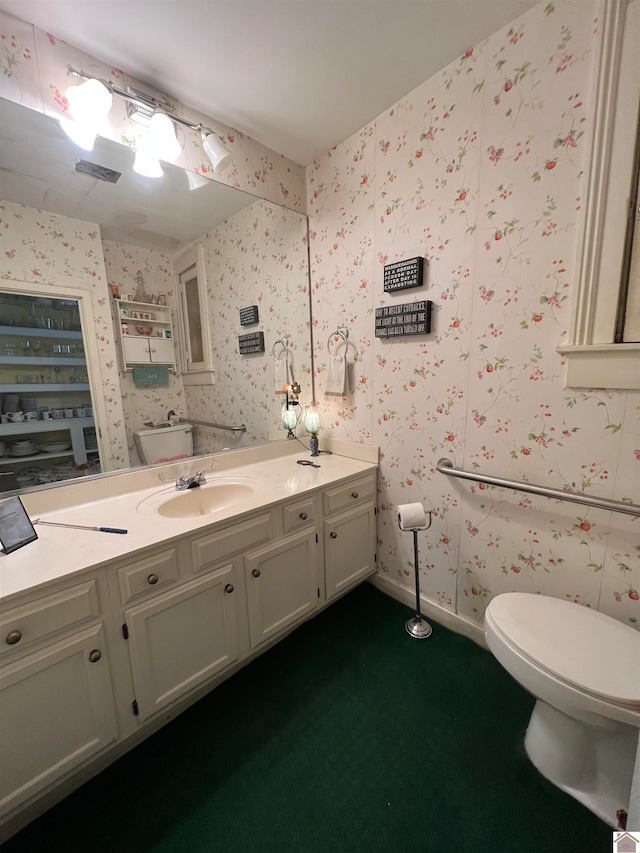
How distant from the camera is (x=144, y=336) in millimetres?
1441

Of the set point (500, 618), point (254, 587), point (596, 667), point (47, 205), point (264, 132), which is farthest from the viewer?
point (264, 132)

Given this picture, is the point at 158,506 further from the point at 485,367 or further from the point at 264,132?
the point at 264,132

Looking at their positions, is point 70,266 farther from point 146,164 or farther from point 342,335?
point 342,335

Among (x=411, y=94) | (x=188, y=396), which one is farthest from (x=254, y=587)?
(x=411, y=94)

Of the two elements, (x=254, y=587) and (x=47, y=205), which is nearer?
(x=47, y=205)

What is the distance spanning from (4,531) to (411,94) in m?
2.19

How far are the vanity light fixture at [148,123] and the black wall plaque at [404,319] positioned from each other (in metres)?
0.98

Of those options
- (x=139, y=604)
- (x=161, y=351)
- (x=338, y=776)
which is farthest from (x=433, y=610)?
(x=161, y=351)

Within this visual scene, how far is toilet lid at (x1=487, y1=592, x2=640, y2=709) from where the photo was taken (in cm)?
85

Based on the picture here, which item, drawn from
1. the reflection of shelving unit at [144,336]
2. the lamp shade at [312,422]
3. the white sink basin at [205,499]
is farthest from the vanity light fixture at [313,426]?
the reflection of shelving unit at [144,336]

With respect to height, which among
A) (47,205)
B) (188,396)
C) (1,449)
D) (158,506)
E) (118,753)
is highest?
(47,205)

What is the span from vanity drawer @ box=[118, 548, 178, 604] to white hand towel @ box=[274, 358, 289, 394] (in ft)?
3.67

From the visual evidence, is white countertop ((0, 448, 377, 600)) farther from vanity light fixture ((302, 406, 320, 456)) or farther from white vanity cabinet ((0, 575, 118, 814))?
vanity light fixture ((302, 406, 320, 456))

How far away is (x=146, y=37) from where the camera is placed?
111 cm
